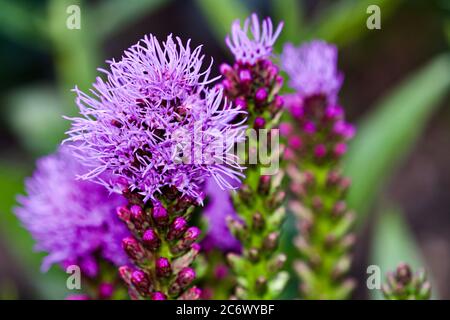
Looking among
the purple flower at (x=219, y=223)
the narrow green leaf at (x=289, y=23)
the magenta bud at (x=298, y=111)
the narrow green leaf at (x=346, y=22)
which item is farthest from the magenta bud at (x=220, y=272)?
the narrow green leaf at (x=346, y=22)

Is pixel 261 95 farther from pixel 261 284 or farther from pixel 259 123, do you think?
pixel 261 284

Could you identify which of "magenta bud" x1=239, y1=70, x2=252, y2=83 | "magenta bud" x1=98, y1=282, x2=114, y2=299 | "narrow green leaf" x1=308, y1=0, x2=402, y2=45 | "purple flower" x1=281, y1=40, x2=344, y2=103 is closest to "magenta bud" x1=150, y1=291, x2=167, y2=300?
"magenta bud" x1=98, y1=282, x2=114, y2=299

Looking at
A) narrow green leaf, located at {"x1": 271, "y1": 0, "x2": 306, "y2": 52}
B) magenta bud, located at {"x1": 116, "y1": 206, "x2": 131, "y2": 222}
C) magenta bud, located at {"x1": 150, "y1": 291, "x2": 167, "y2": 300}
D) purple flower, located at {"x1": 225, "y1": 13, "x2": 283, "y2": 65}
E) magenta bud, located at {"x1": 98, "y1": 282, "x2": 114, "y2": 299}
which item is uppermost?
narrow green leaf, located at {"x1": 271, "y1": 0, "x2": 306, "y2": 52}

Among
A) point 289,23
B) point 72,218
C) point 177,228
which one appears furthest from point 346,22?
point 177,228

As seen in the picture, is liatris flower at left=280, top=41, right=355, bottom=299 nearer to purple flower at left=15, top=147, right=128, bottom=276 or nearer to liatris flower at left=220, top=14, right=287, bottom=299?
liatris flower at left=220, top=14, right=287, bottom=299

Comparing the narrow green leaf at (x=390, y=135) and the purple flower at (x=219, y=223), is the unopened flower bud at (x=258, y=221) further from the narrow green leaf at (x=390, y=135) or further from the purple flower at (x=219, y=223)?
the narrow green leaf at (x=390, y=135)
